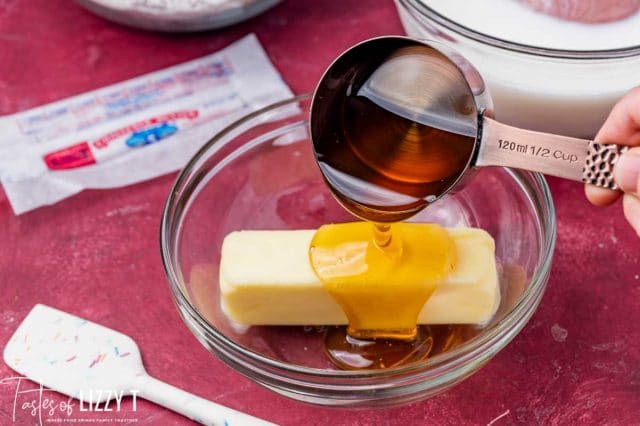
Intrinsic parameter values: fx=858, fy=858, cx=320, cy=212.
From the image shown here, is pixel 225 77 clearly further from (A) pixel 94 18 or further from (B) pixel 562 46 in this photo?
(B) pixel 562 46

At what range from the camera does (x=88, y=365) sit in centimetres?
105

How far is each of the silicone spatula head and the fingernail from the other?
0.60m

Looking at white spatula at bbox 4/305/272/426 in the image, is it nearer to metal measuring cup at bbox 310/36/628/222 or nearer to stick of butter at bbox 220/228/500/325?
stick of butter at bbox 220/228/500/325

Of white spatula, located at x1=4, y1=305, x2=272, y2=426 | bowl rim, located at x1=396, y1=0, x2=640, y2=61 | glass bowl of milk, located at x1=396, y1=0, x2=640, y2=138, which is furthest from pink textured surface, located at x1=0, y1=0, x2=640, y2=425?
bowl rim, located at x1=396, y1=0, x2=640, y2=61

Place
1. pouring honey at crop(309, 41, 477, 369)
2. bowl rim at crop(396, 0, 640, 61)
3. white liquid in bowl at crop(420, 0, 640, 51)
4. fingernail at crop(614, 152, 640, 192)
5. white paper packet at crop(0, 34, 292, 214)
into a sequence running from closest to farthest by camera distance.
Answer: fingernail at crop(614, 152, 640, 192), pouring honey at crop(309, 41, 477, 369), bowl rim at crop(396, 0, 640, 61), white liquid in bowl at crop(420, 0, 640, 51), white paper packet at crop(0, 34, 292, 214)

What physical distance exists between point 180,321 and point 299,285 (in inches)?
8.3

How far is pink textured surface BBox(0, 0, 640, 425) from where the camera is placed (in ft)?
3.36

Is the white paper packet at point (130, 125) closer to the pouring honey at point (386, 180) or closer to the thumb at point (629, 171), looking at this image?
the pouring honey at point (386, 180)

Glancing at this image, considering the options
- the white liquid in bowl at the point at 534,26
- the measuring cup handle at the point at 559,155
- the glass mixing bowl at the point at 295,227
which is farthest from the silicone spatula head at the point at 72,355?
the white liquid in bowl at the point at 534,26

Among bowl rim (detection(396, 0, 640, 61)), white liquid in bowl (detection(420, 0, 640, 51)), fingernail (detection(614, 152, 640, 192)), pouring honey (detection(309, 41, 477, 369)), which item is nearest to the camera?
fingernail (detection(614, 152, 640, 192))

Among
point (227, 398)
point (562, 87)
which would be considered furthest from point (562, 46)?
point (227, 398)

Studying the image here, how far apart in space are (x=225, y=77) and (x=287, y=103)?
30cm

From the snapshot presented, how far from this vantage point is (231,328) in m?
1.06

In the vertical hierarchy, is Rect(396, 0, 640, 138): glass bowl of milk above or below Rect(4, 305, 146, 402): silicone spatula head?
above
